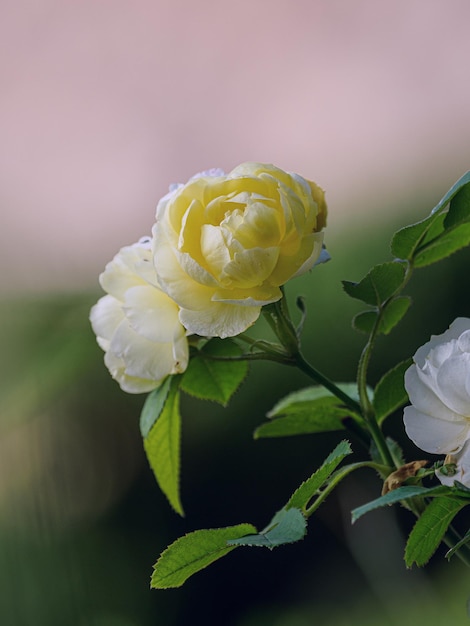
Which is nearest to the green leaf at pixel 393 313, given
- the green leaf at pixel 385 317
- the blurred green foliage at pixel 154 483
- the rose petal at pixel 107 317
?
the green leaf at pixel 385 317

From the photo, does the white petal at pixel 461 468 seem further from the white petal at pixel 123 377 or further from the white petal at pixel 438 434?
the white petal at pixel 123 377

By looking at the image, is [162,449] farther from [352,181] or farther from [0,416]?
[352,181]

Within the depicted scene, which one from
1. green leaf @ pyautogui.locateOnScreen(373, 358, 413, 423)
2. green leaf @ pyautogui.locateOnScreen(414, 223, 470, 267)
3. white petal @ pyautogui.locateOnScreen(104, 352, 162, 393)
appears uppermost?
white petal @ pyautogui.locateOnScreen(104, 352, 162, 393)

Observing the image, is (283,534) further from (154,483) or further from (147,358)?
(154,483)

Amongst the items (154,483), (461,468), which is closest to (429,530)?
(461,468)

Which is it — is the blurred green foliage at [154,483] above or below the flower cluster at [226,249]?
below

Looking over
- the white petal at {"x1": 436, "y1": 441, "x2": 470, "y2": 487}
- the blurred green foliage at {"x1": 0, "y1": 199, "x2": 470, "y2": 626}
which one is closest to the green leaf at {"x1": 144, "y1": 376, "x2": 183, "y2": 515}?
the white petal at {"x1": 436, "y1": 441, "x2": 470, "y2": 487}

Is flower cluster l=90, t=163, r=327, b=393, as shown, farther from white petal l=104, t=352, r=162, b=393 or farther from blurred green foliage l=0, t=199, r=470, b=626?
blurred green foliage l=0, t=199, r=470, b=626
